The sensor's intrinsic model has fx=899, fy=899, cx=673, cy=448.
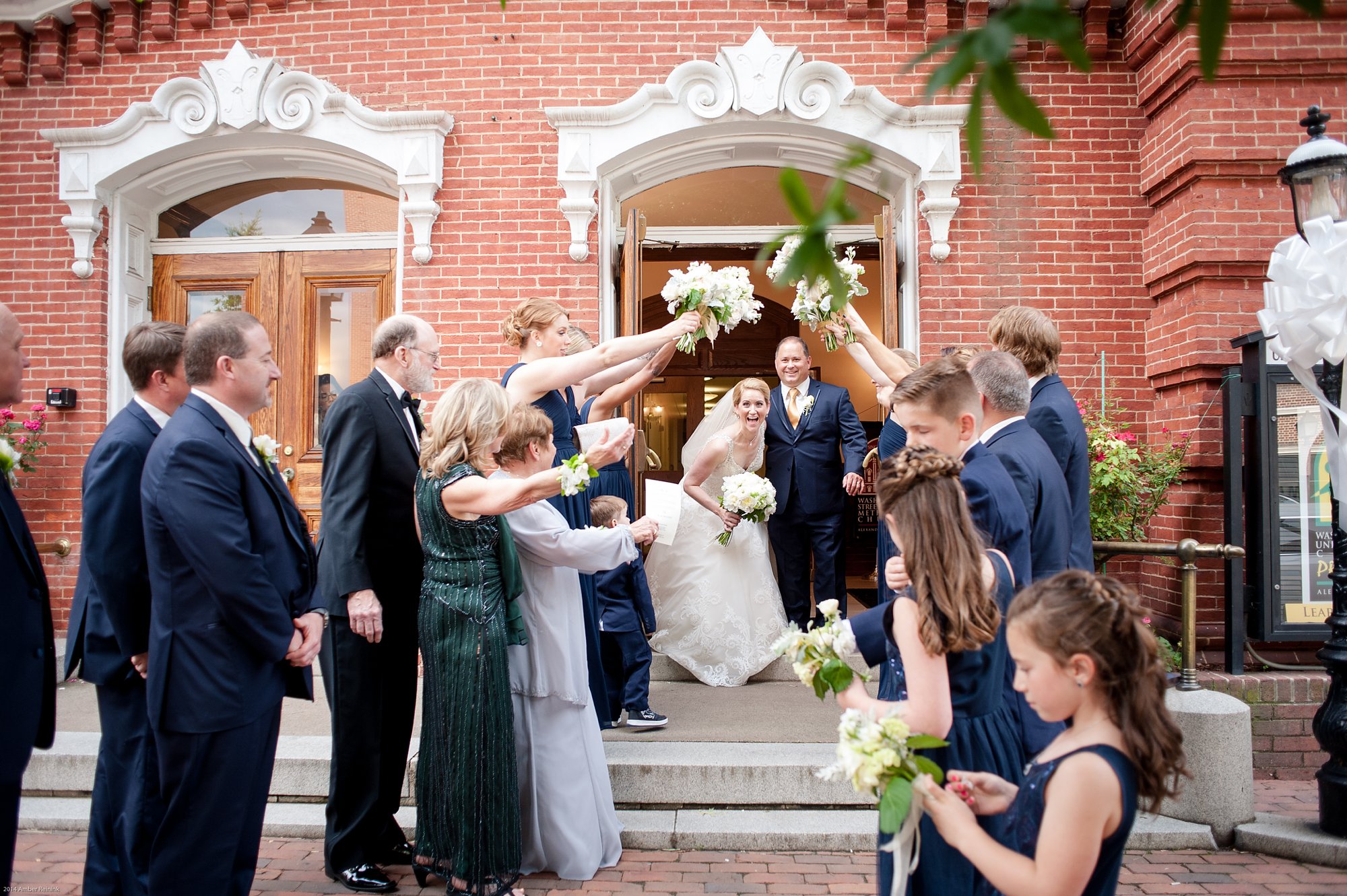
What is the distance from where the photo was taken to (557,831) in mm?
3557

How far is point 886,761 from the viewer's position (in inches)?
70.6

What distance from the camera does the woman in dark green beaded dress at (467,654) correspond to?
3240 mm

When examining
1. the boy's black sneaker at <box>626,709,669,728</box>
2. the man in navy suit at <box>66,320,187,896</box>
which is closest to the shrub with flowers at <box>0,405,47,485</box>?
the man in navy suit at <box>66,320,187,896</box>

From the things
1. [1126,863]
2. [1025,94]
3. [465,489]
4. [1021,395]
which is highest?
[1025,94]

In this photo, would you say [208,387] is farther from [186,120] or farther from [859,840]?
[186,120]

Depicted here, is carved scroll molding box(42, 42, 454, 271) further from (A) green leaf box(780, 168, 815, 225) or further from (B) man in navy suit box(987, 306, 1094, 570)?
(A) green leaf box(780, 168, 815, 225)

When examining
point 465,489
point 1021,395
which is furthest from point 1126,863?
point 465,489

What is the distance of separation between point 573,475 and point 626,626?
6.65ft

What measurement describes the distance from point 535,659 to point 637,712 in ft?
4.61

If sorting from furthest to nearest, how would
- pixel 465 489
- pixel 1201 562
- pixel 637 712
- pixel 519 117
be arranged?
1. pixel 519 117
2. pixel 1201 562
3. pixel 637 712
4. pixel 465 489

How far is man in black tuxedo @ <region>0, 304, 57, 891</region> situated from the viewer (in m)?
2.45

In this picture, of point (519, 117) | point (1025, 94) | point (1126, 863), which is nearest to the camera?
point (1025, 94)

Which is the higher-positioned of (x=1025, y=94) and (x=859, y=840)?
(x=1025, y=94)

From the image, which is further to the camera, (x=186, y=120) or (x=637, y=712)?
(x=186, y=120)
